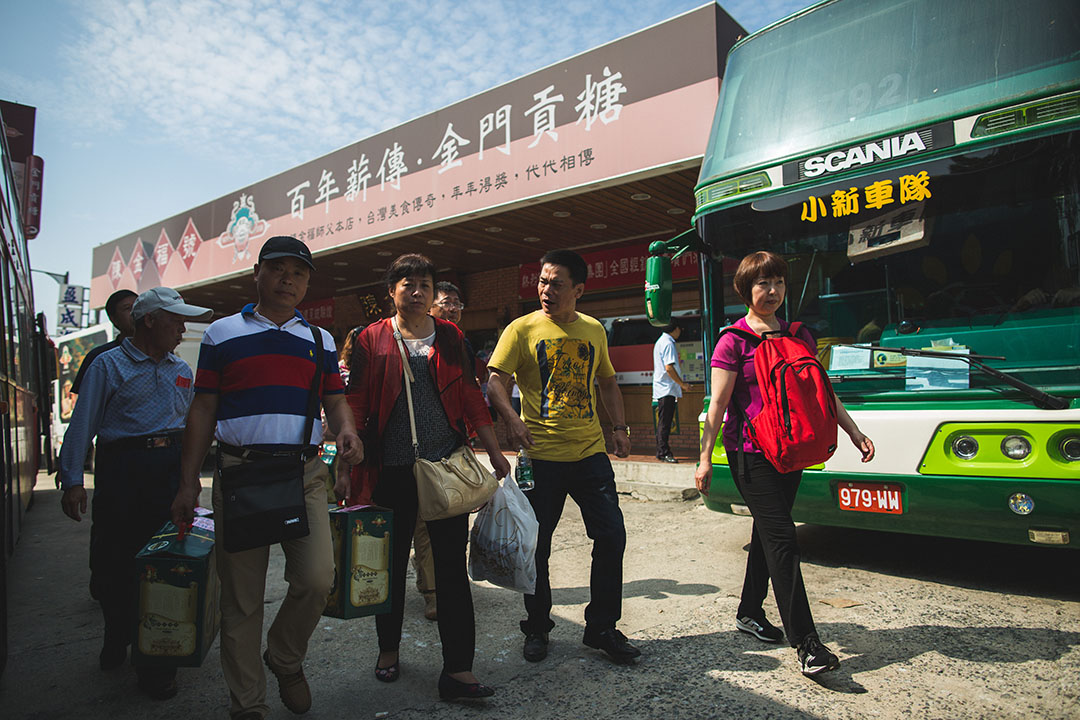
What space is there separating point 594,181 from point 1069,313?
17.3 feet

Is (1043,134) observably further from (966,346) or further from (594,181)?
(594,181)

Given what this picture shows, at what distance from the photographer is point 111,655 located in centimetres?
320

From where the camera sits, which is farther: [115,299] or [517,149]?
[517,149]

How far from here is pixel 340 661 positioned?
10.5ft

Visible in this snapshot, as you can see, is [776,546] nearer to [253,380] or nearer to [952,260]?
[952,260]

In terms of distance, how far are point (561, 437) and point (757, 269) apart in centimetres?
119

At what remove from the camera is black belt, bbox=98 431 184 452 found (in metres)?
3.15

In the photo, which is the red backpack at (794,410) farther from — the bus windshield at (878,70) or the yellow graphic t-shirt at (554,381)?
the bus windshield at (878,70)

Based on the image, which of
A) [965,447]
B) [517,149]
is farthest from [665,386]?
[965,447]

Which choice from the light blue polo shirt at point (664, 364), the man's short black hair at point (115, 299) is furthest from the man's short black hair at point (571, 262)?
the light blue polo shirt at point (664, 364)

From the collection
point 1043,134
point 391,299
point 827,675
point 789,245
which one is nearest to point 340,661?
point 391,299

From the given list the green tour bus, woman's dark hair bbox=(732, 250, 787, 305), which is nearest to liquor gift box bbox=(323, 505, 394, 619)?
woman's dark hair bbox=(732, 250, 787, 305)

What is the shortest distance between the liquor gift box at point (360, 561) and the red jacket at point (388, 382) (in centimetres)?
21

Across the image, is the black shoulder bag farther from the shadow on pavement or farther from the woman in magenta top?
the shadow on pavement
